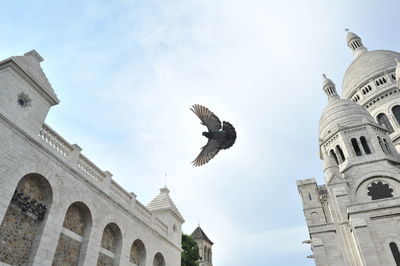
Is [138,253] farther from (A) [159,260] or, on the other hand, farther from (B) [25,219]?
(B) [25,219]

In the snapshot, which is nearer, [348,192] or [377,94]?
[348,192]

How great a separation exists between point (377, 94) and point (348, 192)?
22.5 metres

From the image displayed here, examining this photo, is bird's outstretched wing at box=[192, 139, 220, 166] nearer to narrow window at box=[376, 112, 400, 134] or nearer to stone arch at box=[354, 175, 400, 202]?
stone arch at box=[354, 175, 400, 202]

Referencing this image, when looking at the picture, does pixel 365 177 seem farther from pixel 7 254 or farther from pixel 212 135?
pixel 7 254

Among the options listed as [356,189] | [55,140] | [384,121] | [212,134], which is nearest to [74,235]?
[55,140]

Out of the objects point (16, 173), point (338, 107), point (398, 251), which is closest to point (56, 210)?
point (16, 173)

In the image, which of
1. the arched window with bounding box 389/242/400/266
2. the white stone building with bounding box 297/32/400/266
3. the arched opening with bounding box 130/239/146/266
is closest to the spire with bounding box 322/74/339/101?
the white stone building with bounding box 297/32/400/266

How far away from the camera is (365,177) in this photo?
30.0 meters

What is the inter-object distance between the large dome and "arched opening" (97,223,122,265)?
46.8 m

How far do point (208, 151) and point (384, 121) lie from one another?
42.9 meters

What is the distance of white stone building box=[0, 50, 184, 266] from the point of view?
1095 cm

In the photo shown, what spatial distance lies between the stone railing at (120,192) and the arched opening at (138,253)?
105 inches

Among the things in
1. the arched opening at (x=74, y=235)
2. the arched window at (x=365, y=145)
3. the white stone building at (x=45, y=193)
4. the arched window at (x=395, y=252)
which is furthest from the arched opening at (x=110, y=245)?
the arched window at (x=365, y=145)

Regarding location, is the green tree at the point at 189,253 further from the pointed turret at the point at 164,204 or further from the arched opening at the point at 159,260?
the arched opening at the point at 159,260
